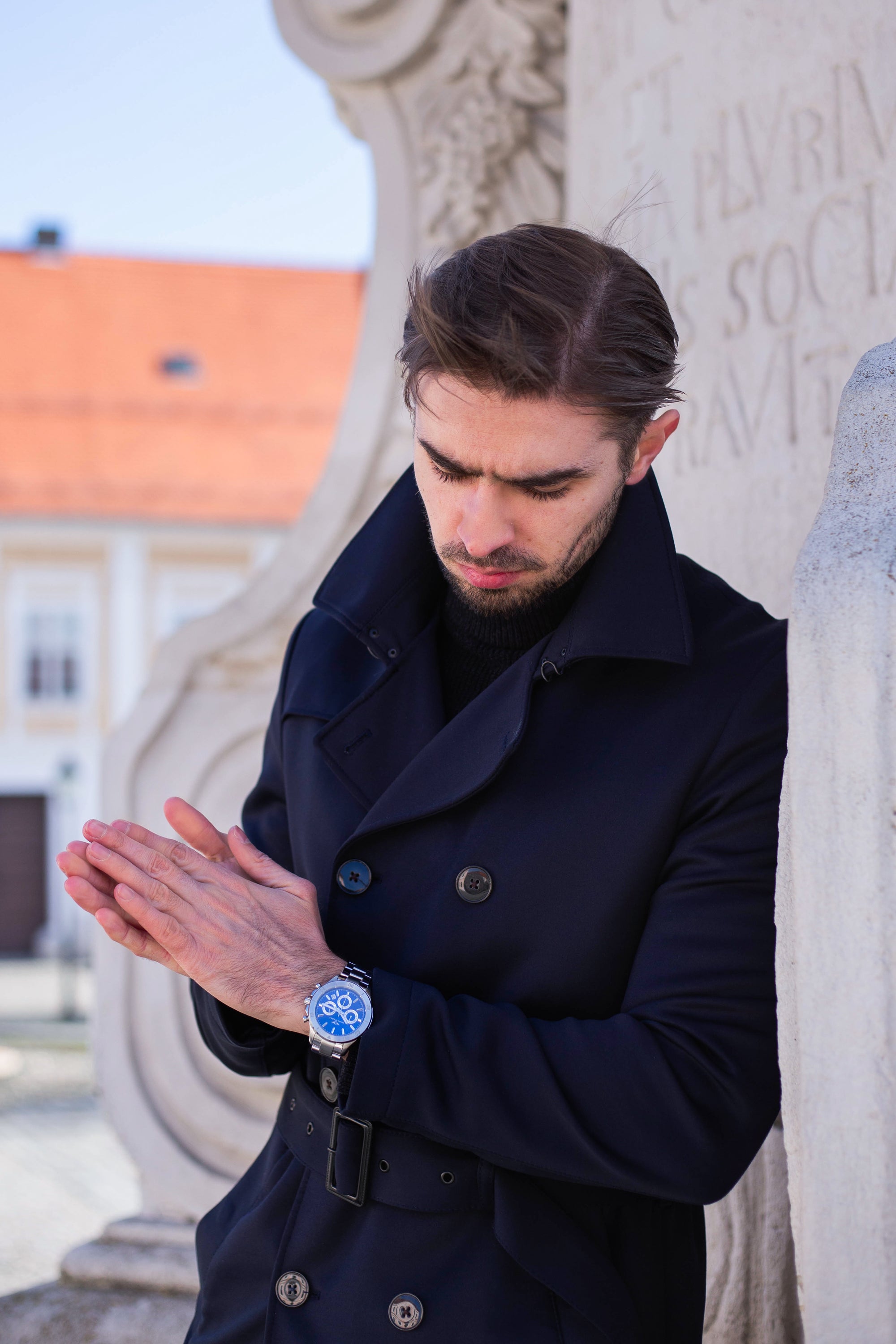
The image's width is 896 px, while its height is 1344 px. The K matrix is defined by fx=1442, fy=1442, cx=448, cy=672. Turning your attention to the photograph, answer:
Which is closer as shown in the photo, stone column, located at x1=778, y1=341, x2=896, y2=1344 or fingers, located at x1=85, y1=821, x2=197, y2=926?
stone column, located at x1=778, y1=341, x2=896, y2=1344

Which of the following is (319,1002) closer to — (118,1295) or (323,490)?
(118,1295)

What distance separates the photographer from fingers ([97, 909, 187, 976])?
5.07 ft

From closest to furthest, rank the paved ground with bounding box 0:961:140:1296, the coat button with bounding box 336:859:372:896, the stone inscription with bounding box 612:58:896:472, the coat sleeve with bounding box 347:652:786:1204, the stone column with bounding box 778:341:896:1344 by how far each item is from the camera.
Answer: the stone column with bounding box 778:341:896:1344 < the coat sleeve with bounding box 347:652:786:1204 < the coat button with bounding box 336:859:372:896 < the stone inscription with bounding box 612:58:896:472 < the paved ground with bounding box 0:961:140:1296

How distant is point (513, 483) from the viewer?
155 centimetres

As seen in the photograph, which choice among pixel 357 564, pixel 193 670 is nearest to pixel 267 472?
pixel 193 670

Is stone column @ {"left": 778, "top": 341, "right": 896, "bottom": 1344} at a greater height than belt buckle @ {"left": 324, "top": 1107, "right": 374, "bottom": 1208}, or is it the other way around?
stone column @ {"left": 778, "top": 341, "right": 896, "bottom": 1344}

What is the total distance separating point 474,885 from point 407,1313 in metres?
0.44

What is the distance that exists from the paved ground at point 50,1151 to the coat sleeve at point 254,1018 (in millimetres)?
2032

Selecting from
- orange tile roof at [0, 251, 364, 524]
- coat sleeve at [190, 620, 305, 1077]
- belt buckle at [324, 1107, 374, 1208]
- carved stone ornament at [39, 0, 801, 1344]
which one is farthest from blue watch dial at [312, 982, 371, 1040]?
orange tile roof at [0, 251, 364, 524]

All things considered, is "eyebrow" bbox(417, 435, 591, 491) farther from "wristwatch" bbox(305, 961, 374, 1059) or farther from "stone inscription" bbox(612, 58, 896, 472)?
"stone inscription" bbox(612, 58, 896, 472)

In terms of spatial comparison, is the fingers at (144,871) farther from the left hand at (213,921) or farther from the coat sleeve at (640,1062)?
the coat sleeve at (640,1062)

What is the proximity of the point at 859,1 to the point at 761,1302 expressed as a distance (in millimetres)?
2030

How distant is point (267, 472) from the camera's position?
22.5 meters

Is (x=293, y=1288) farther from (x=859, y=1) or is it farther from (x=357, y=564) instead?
(x=859, y=1)
